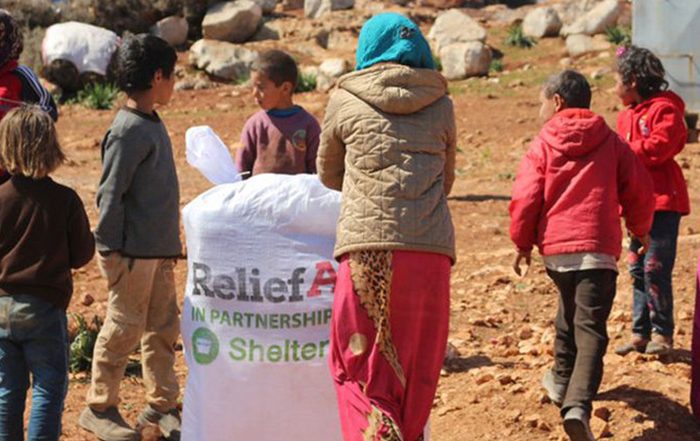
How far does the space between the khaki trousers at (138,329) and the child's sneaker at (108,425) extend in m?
0.04

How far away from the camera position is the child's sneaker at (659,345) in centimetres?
585

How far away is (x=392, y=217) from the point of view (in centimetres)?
391

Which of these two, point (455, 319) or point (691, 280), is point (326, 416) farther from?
point (691, 280)

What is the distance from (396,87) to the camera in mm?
3932

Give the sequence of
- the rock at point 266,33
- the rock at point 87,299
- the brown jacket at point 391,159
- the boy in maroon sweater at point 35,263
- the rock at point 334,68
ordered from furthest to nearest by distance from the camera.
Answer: the rock at point 266,33
the rock at point 334,68
the rock at point 87,299
the boy in maroon sweater at point 35,263
the brown jacket at point 391,159

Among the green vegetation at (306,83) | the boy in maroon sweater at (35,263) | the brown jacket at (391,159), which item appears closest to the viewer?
the brown jacket at (391,159)

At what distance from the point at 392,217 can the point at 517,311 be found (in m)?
3.43

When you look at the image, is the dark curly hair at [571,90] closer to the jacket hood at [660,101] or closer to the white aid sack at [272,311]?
the jacket hood at [660,101]

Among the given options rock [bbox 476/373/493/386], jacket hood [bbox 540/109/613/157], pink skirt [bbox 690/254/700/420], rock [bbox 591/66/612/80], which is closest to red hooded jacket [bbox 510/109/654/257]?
jacket hood [bbox 540/109/613/157]

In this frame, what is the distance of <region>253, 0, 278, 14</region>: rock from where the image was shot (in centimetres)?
2391

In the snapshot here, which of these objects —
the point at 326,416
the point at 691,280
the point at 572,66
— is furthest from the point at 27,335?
the point at 572,66

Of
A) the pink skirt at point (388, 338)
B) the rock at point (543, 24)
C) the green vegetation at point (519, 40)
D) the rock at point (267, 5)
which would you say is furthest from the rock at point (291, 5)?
Result: the pink skirt at point (388, 338)

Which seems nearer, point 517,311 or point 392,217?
point 392,217

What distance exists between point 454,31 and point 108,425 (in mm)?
16371
